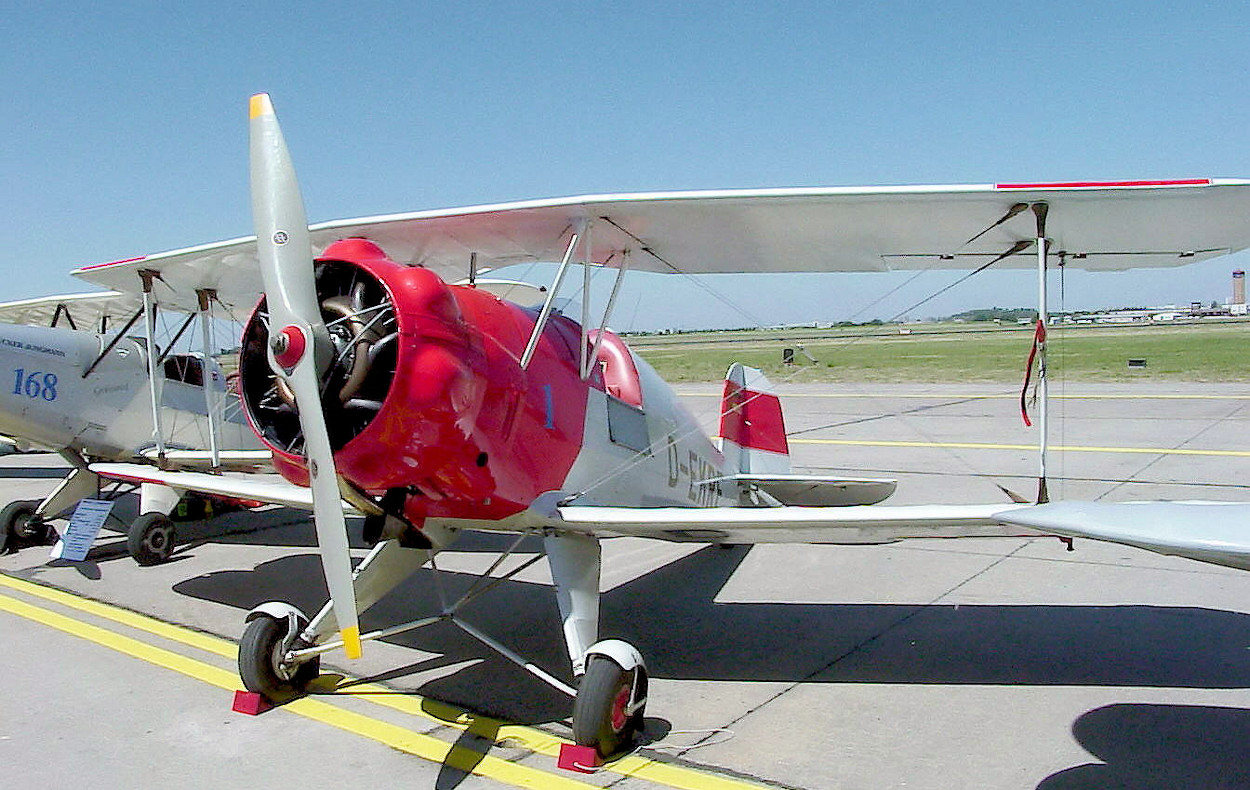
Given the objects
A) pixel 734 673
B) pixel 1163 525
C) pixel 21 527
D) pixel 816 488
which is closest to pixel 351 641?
pixel 734 673

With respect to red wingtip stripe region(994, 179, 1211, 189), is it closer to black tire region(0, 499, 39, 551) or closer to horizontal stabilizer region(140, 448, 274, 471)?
horizontal stabilizer region(140, 448, 274, 471)

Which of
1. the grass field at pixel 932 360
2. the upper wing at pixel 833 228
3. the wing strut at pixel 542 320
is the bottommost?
the grass field at pixel 932 360

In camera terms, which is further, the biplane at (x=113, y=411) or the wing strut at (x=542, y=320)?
the biplane at (x=113, y=411)

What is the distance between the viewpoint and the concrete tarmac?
3.91m

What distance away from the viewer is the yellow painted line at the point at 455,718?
3773 mm

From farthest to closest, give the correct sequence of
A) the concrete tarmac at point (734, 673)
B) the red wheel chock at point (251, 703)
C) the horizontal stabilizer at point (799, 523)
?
the red wheel chock at point (251, 703) → the horizontal stabilizer at point (799, 523) → the concrete tarmac at point (734, 673)

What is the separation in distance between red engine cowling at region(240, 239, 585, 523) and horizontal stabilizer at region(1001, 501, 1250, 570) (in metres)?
2.15

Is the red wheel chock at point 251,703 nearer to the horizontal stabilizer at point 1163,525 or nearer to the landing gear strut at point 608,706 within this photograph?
the landing gear strut at point 608,706

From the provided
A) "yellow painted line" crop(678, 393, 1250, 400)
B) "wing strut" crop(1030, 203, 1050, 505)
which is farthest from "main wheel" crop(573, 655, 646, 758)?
"yellow painted line" crop(678, 393, 1250, 400)

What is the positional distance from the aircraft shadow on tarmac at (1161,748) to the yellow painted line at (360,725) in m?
2.01

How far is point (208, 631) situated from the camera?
240 inches

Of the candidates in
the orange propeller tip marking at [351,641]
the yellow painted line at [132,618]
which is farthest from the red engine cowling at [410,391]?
the yellow painted line at [132,618]

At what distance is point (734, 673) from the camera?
199 inches

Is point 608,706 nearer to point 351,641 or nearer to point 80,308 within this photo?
point 351,641
